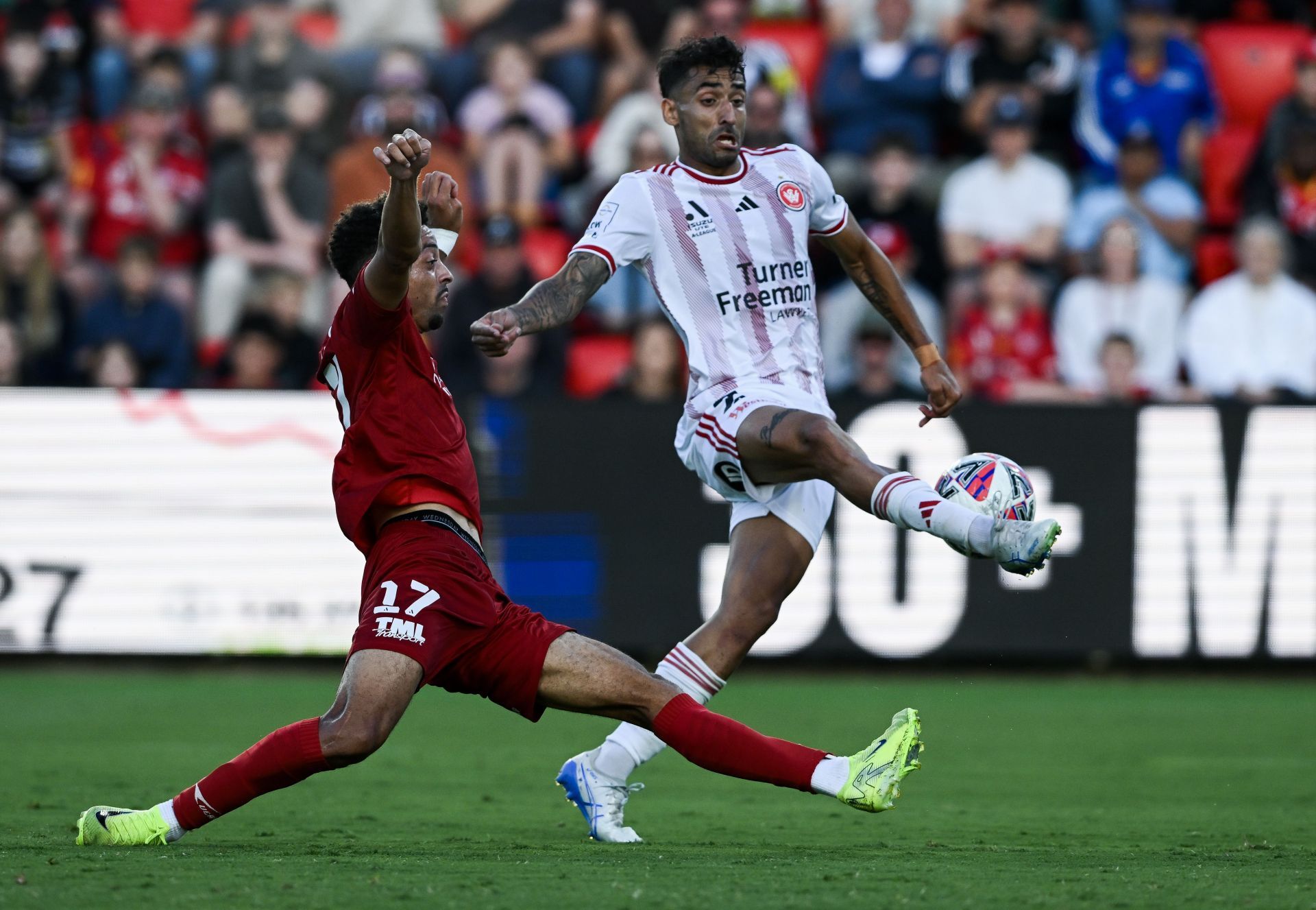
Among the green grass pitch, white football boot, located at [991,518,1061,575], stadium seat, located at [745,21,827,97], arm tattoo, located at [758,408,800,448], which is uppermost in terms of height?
stadium seat, located at [745,21,827,97]

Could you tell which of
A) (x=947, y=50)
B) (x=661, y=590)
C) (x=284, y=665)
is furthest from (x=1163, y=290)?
(x=284, y=665)

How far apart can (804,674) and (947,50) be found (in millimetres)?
5613

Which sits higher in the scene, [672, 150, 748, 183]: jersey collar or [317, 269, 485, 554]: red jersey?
[672, 150, 748, 183]: jersey collar

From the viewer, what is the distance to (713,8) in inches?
570

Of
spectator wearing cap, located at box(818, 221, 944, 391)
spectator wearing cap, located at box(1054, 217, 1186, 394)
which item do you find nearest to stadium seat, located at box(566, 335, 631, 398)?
spectator wearing cap, located at box(818, 221, 944, 391)

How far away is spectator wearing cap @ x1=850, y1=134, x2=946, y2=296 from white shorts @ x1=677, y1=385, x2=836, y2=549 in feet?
21.9

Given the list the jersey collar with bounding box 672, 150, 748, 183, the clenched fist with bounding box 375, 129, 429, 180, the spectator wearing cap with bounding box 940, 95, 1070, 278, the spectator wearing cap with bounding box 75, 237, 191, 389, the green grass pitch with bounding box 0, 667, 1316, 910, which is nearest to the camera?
the green grass pitch with bounding box 0, 667, 1316, 910

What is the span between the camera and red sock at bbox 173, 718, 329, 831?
5277mm

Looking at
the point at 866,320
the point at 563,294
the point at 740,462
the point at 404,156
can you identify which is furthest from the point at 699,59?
the point at 866,320

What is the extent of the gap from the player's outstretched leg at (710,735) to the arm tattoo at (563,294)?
1.05 meters

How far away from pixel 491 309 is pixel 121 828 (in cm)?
731

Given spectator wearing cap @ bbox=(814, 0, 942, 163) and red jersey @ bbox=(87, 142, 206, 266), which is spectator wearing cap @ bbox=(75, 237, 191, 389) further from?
spectator wearing cap @ bbox=(814, 0, 942, 163)

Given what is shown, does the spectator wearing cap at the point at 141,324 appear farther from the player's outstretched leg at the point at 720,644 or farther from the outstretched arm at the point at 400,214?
the outstretched arm at the point at 400,214

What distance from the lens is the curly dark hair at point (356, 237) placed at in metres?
5.80
